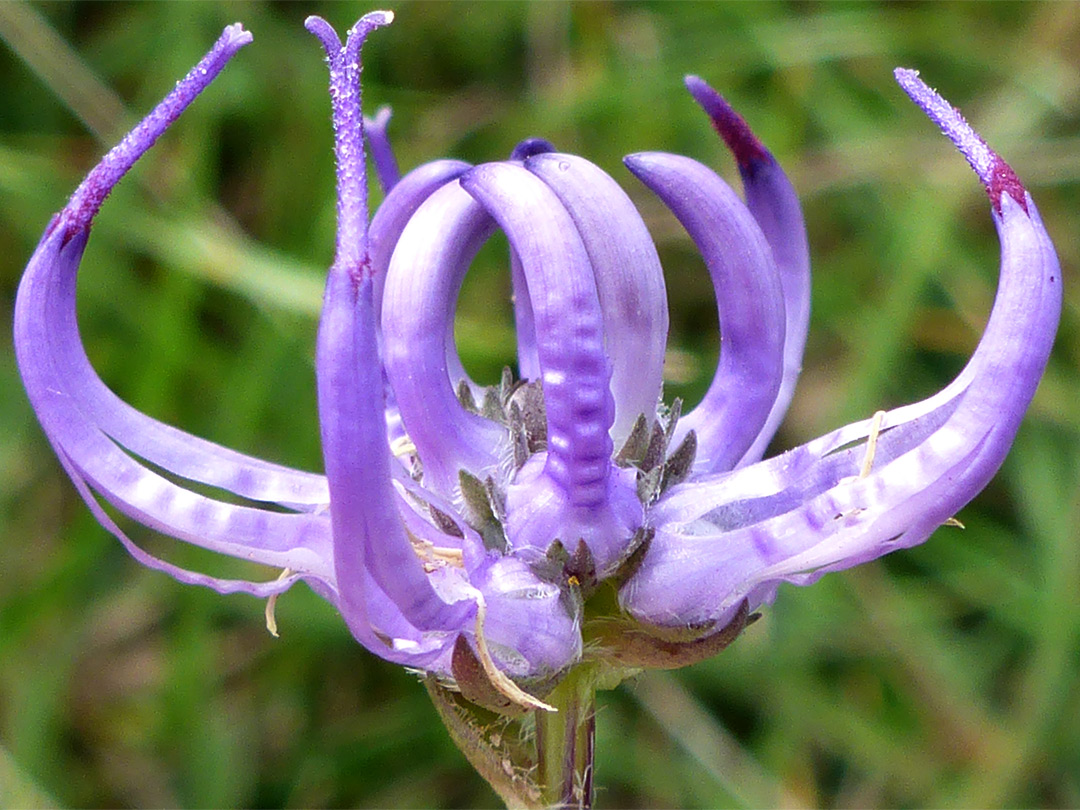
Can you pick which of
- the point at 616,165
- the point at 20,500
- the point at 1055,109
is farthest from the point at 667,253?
the point at 20,500

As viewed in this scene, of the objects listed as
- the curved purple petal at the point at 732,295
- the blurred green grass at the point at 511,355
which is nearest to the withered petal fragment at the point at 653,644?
the curved purple petal at the point at 732,295

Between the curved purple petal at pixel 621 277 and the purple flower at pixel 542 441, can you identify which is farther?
the curved purple petal at pixel 621 277

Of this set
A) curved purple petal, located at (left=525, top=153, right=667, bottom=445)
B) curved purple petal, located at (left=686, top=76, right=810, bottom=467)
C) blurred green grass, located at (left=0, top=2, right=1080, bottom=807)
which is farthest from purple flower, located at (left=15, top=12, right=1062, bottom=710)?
blurred green grass, located at (left=0, top=2, right=1080, bottom=807)

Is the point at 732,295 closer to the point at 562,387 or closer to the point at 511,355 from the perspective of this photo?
the point at 562,387

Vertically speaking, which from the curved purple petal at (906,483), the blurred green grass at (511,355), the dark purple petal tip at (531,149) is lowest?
the blurred green grass at (511,355)

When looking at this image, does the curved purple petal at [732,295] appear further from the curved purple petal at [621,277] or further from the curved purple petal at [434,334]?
the curved purple petal at [434,334]

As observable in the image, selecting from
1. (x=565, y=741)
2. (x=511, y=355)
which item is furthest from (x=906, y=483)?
(x=511, y=355)

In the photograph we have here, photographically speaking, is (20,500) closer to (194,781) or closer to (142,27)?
(194,781)
